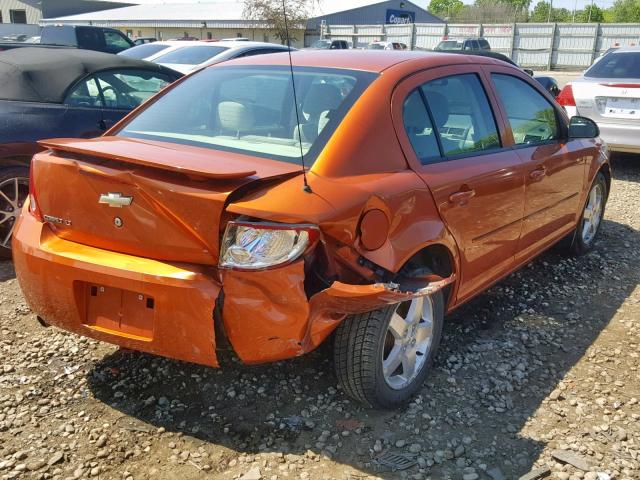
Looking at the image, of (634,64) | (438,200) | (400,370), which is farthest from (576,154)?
(634,64)

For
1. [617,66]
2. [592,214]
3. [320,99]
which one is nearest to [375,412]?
[320,99]

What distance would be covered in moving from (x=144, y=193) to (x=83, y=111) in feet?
10.4

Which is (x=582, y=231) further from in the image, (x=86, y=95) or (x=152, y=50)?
(x=152, y=50)

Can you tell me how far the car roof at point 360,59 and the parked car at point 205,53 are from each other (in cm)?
660

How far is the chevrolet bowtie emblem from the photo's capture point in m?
2.62

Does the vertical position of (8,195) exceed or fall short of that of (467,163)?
it falls short

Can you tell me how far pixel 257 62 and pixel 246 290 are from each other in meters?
1.67

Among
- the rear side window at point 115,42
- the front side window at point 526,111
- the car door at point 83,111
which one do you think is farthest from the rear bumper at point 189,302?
the rear side window at point 115,42

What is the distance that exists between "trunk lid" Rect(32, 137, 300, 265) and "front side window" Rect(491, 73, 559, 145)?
1888mm

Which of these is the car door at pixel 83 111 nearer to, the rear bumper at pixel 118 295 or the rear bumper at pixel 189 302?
the rear bumper at pixel 118 295

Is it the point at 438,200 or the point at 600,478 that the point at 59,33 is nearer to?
the point at 438,200

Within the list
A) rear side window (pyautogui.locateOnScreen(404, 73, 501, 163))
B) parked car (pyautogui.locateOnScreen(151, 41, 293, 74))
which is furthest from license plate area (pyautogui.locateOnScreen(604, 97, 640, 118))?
rear side window (pyautogui.locateOnScreen(404, 73, 501, 163))

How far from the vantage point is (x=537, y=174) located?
3986mm

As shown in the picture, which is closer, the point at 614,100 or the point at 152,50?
the point at 614,100
